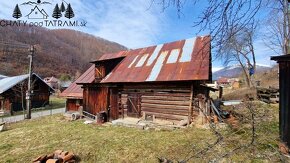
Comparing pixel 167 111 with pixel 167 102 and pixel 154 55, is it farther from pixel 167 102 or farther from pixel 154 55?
pixel 154 55

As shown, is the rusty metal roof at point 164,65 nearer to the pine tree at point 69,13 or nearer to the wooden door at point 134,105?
the wooden door at point 134,105

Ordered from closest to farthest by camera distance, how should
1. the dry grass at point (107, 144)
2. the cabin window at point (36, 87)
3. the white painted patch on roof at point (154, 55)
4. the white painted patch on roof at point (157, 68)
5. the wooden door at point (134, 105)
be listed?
1. the dry grass at point (107, 144)
2. the white painted patch on roof at point (157, 68)
3. the wooden door at point (134, 105)
4. the white painted patch on roof at point (154, 55)
5. the cabin window at point (36, 87)

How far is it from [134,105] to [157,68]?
2877 mm

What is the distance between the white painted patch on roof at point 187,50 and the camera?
46.1 feet

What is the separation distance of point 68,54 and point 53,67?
32.1 metres

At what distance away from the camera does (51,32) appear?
526 ft

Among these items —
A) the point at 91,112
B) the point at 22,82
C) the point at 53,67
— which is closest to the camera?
the point at 91,112

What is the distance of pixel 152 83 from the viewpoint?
46.8ft

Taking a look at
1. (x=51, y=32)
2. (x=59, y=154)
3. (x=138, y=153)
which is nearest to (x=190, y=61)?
(x=138, y=153)

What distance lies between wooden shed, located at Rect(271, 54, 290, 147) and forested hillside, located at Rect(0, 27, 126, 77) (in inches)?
3641

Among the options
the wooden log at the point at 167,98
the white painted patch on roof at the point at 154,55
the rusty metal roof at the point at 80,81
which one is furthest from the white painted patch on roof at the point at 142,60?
the rusty metal roof at the point at 80,81

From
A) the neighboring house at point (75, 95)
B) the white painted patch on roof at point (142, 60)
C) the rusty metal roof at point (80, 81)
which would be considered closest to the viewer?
the white painted patch on roof at point (142, 60)

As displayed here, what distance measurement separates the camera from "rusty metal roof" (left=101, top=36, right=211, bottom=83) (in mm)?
12645

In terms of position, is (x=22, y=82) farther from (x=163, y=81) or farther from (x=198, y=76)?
(x=198, y=76)
